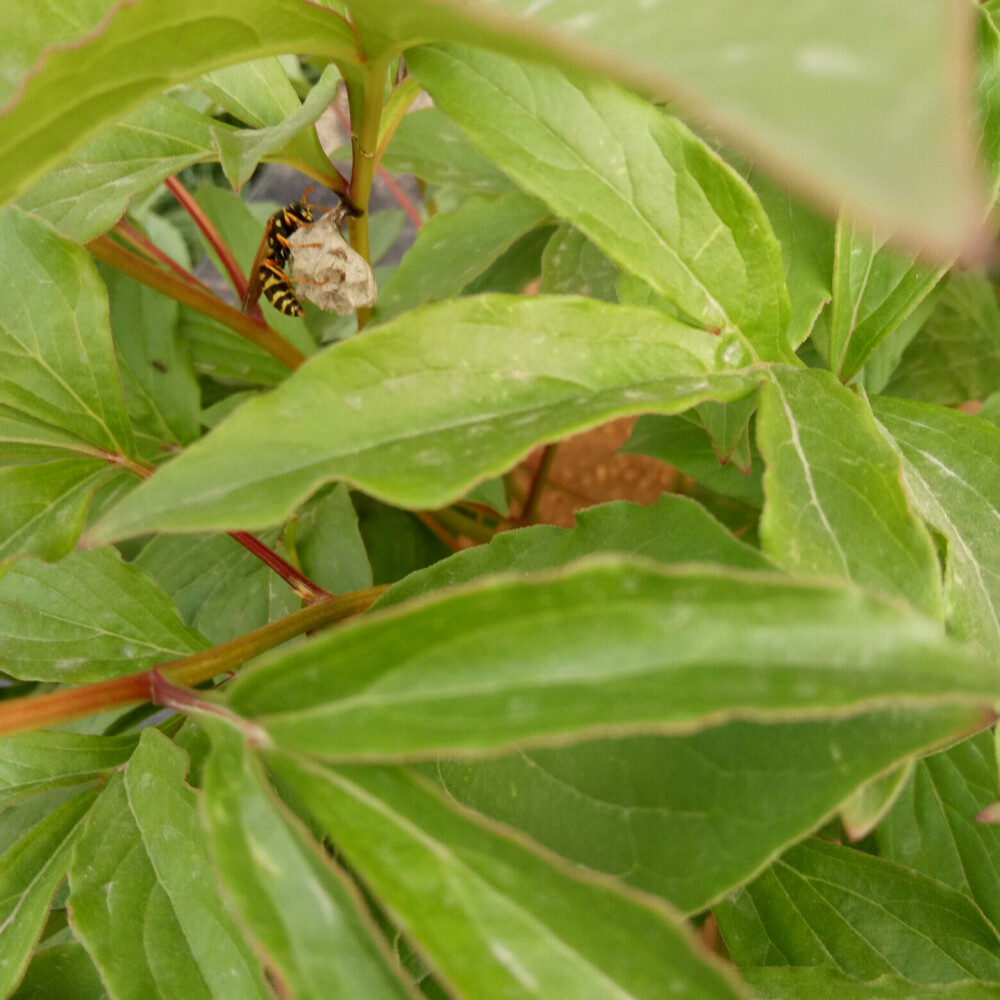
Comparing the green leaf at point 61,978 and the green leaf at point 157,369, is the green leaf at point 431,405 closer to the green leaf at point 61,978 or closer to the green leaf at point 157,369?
the green leaf at point 61,978

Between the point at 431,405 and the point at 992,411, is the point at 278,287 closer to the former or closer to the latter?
the point at 431,405

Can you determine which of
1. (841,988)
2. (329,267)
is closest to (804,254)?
(329,267)

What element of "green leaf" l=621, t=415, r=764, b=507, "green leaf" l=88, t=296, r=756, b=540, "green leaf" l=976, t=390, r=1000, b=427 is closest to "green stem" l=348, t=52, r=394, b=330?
"green leaf" l=88, t=296, r=756, b=540

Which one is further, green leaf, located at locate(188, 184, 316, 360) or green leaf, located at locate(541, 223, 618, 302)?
green leaf, located at locate(188, 184, 316, 360)

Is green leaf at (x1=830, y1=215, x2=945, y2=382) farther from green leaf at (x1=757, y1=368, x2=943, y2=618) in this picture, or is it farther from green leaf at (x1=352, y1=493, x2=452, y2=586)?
green leaf at (x1=352, y1=493, x2=452, y2=586)

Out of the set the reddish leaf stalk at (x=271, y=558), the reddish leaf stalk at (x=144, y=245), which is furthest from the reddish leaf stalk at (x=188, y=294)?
the reddish leaf stalk at (x=271, y=558)

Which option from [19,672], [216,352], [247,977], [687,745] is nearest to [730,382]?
[687,745]

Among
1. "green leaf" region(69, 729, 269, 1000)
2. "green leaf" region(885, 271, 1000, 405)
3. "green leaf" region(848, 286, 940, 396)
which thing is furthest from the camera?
"green leaf" region(885, 271, 1000, 405)

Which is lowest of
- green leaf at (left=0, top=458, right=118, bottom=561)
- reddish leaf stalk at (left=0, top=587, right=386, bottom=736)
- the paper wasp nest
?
reddish leaf stalk at (left=0, top=587, right=386, bottom=736)

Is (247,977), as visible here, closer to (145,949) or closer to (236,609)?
(145,949)
